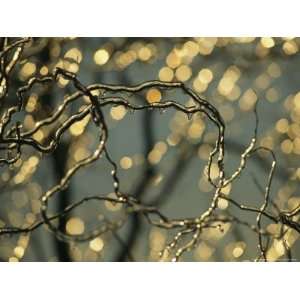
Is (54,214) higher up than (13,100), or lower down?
lower down

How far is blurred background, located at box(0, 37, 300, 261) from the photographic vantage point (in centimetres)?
129

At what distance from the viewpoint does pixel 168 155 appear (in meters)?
1.30

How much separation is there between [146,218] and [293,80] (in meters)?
0.55

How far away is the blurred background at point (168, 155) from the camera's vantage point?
1.29 meters

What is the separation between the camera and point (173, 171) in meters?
1.30

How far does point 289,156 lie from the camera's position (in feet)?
4.25
